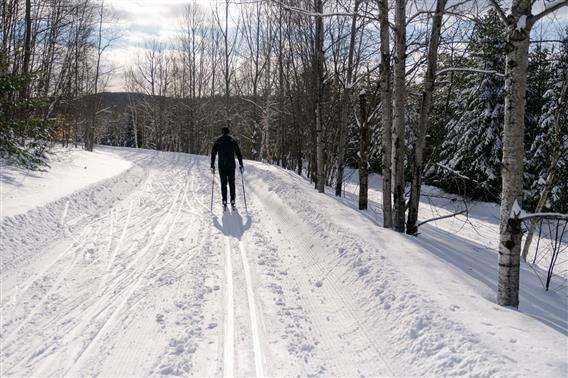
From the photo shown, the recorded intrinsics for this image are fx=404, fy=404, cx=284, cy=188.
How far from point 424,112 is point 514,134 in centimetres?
418

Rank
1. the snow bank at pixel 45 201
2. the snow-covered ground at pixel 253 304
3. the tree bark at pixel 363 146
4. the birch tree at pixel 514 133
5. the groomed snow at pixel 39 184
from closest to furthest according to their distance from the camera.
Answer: the snow-covered ground at pixel 253 304
the birch tree at pixel 514 133
the snow bank at pixel 45 201
the groomed snow at pixel 39 184
the tree bark at pixel 363 146

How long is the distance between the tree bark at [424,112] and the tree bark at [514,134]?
3769 mm

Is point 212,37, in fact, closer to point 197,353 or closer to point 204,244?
point 204,244

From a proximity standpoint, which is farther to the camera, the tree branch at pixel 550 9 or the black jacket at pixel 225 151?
the black jacket at pixel 225 151

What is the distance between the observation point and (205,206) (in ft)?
35.2

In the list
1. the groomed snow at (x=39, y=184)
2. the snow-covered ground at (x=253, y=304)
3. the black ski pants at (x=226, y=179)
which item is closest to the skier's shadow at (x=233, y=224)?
the snow-covered ground at (x=253, y=304)

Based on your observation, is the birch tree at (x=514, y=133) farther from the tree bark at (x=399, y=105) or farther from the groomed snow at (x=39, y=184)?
the groomed snow at (x=39, y=184)

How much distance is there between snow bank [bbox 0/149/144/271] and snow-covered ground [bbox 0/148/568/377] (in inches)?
2.0

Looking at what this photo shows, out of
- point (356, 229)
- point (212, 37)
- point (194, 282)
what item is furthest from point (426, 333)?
point (212, 37)

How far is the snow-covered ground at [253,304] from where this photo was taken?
354cm

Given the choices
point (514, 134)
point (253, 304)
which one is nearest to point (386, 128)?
point (514, 134)

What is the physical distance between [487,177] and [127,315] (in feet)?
71.9

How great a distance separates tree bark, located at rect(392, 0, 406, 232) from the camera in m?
7.81

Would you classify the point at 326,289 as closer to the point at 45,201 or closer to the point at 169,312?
the point at 169,312
